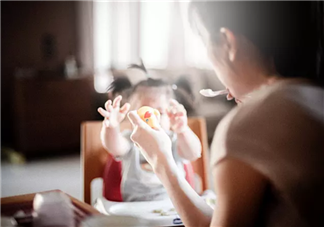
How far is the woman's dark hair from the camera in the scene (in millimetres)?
591

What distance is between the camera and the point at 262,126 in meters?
0.56

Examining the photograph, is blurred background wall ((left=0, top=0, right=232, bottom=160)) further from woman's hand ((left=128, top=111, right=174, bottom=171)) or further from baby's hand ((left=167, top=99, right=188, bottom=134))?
woman's hand ((left=128, top=111, right=174, bottom=171))

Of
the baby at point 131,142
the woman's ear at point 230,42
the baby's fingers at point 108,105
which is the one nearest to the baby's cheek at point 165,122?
the baby at point 131,142

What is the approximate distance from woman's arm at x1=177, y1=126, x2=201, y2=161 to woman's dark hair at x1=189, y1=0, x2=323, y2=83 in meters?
0.26

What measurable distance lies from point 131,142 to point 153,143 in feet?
0.53

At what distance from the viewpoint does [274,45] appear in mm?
590

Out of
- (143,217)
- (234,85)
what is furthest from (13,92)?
(234,85)

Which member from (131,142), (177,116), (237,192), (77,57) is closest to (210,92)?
(177,116)

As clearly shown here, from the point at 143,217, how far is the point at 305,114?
35 centimetres

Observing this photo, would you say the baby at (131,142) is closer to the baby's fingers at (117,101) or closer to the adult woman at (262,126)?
the baby's fingers at (117,101)

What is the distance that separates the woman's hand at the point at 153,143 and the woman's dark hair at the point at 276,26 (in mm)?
180

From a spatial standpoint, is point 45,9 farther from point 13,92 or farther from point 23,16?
point 13,92

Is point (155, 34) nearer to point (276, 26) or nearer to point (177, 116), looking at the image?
point (177, 116)

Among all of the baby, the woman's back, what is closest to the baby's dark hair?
the baby
